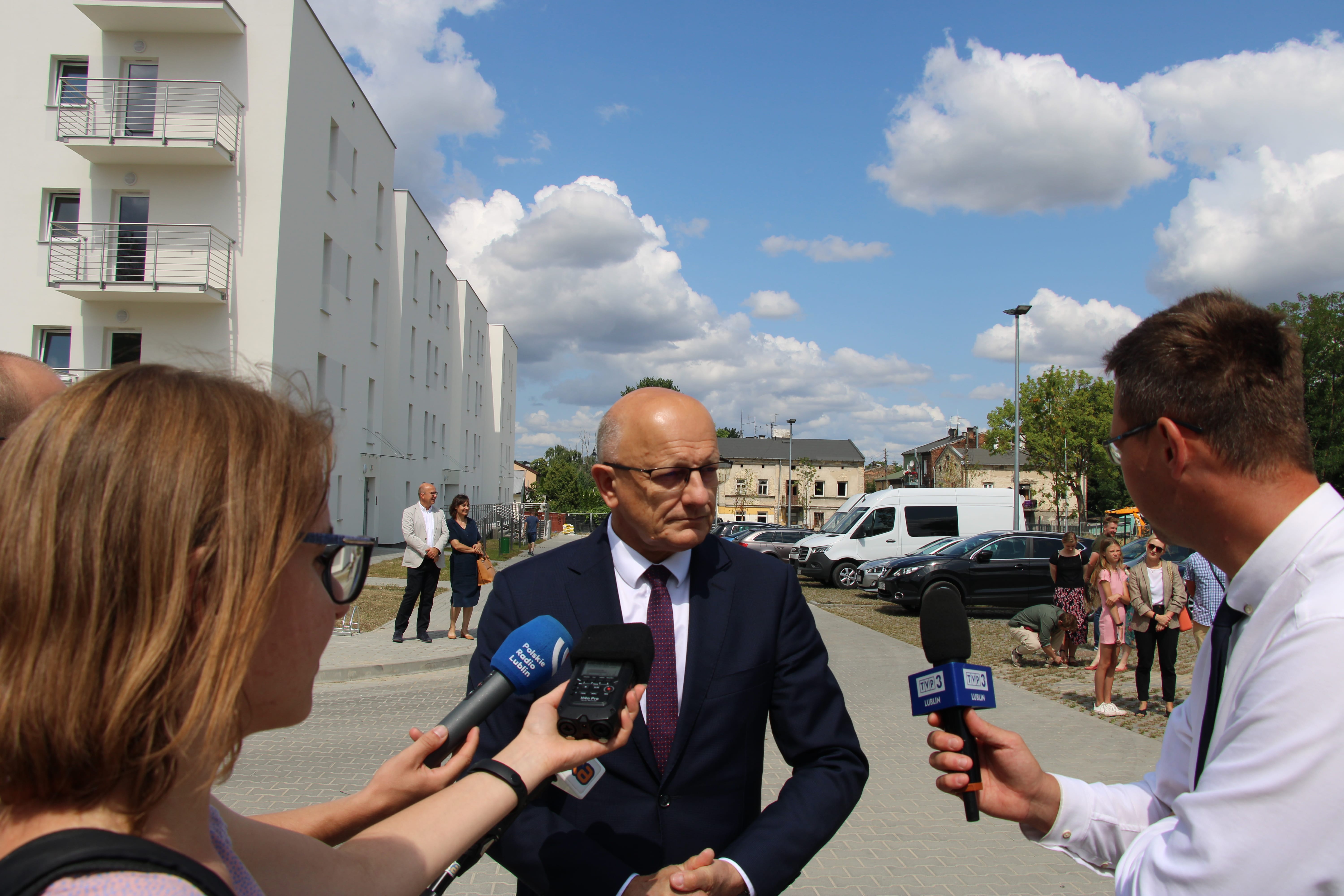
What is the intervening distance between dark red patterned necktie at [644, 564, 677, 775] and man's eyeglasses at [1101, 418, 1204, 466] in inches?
48.1

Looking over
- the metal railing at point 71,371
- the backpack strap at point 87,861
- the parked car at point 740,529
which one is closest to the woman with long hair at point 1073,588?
the backpack strap at point 87,861

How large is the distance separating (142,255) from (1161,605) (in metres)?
22.5

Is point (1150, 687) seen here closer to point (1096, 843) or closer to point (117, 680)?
point (1096, 843)

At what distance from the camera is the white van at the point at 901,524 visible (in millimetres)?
22484

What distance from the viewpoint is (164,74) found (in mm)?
20359

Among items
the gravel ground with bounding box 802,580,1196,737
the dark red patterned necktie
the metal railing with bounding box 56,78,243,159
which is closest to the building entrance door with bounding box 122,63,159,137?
the metal railing with bounding box 56,78,243,159

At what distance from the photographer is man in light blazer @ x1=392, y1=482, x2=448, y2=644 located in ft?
37.3

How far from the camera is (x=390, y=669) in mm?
10211

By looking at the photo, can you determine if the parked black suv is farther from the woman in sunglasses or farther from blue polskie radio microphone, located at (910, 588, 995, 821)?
the woman in sunglasses

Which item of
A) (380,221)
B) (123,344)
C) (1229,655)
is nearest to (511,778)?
(1229,655)

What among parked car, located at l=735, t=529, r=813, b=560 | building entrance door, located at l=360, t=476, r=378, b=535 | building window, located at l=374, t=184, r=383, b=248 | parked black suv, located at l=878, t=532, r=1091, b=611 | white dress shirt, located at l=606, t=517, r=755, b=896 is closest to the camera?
white dress shirt, located at l=606, t=517, r=755, b=896

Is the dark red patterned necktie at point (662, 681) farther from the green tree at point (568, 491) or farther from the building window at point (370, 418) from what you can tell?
the green tree at point (568, 491)

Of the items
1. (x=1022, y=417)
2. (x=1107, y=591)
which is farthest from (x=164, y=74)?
(x=1022, y=417)

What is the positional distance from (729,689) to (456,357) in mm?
45734
